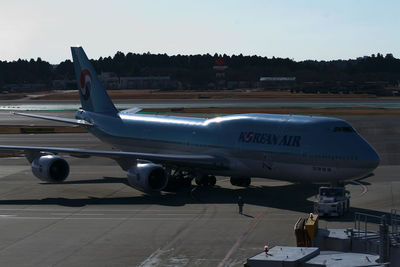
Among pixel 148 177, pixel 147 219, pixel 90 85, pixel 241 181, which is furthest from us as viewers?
pixel 90 85

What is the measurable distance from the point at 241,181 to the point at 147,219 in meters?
12.0

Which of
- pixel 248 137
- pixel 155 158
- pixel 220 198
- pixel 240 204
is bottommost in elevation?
pixel 220 198

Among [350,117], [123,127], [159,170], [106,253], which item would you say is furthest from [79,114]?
[350,117]

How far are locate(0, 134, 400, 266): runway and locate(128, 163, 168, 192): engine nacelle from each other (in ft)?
3.07

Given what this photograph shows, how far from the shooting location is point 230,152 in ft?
141

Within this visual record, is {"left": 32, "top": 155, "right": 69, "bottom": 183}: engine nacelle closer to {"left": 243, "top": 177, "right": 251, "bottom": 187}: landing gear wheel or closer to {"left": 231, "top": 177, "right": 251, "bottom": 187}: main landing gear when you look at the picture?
{"left": 231, "top": 177, "right": 251, "bottom": 187}: main landing gear

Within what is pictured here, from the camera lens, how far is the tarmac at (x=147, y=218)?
28141mm

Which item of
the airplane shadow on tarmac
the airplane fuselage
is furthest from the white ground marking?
the airplane fuselage

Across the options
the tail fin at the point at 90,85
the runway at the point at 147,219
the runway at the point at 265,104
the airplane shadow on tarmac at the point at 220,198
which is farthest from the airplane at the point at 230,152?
the runway at the point at 265,104

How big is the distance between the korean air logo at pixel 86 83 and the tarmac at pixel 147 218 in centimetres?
715

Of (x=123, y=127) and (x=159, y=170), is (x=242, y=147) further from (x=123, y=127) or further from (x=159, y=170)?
(x=123, y=127)

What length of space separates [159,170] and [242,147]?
226 inches

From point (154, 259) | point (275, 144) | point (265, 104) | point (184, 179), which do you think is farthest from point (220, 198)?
point (265, 104)

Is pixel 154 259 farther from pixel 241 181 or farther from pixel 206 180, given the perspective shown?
pixel 206 180
